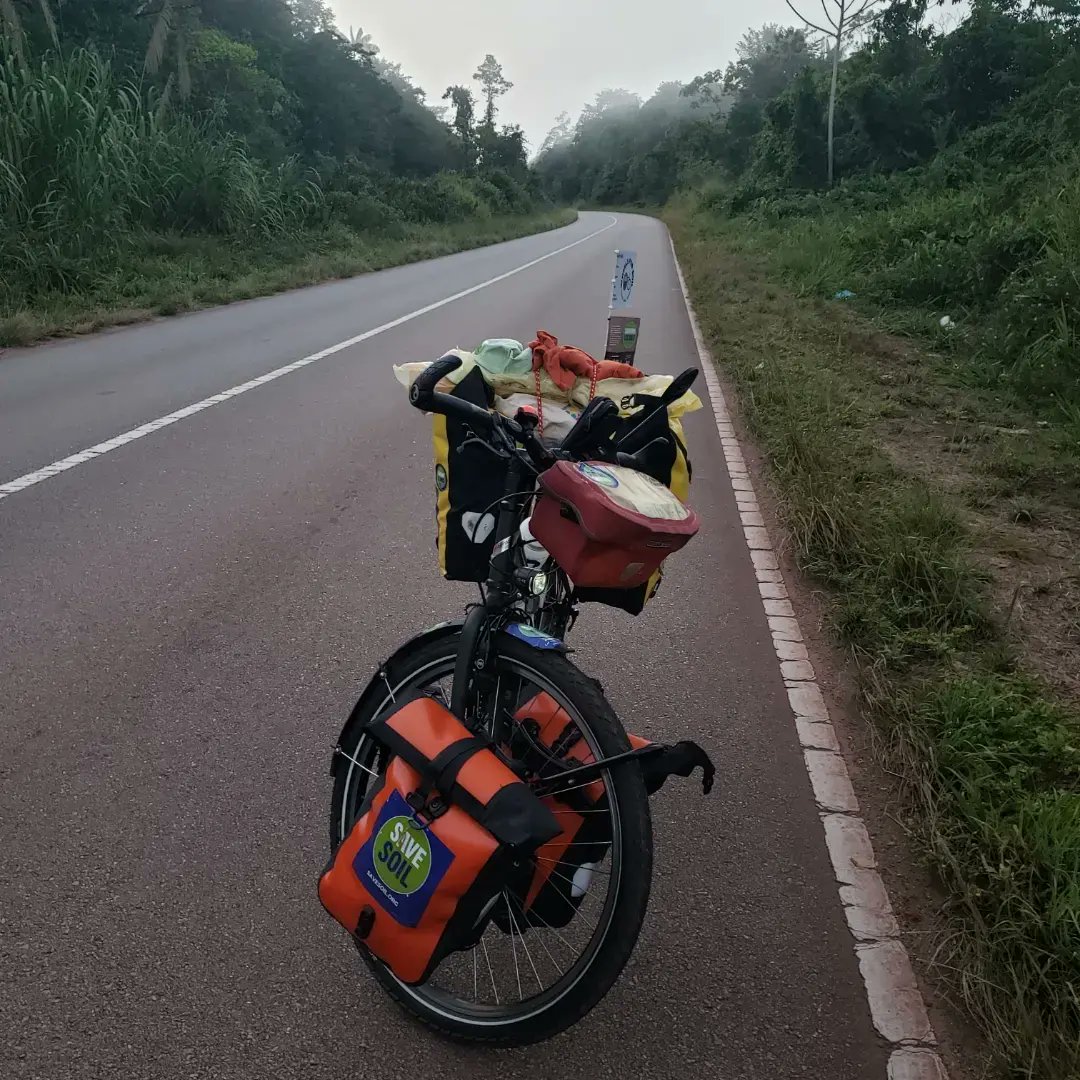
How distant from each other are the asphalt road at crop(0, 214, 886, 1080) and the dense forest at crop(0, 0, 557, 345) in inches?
244

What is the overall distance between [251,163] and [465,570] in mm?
19527

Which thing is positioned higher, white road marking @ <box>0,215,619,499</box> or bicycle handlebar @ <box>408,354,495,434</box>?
bicycle handlebar @ <box>408,354,495,434</box>

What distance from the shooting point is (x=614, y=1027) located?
2246mm

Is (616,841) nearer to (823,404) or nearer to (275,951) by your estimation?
(275,951)

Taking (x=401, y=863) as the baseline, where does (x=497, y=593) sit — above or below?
above

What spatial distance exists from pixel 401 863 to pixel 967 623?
310 cm

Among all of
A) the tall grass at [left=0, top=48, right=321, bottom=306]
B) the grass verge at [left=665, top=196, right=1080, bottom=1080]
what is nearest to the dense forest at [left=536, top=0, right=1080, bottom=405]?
the grass verge at [left=665, top=196, right=1080, bottom=1080]

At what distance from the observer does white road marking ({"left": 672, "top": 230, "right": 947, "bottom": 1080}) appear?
7.38 feet

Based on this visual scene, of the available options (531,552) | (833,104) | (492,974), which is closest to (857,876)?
(492,974)

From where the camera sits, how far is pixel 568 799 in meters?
2.06

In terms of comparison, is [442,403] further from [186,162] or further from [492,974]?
[186,162]

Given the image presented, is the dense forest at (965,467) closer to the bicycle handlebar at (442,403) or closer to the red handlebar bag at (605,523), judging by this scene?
the red handlebar bag at (605,523)

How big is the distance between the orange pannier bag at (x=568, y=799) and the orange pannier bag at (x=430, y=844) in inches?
3.5

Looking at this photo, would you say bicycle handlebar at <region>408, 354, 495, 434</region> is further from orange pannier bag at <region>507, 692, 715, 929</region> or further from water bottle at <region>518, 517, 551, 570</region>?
orange pannier bag at <region>507, 692, 715, 929</region>
